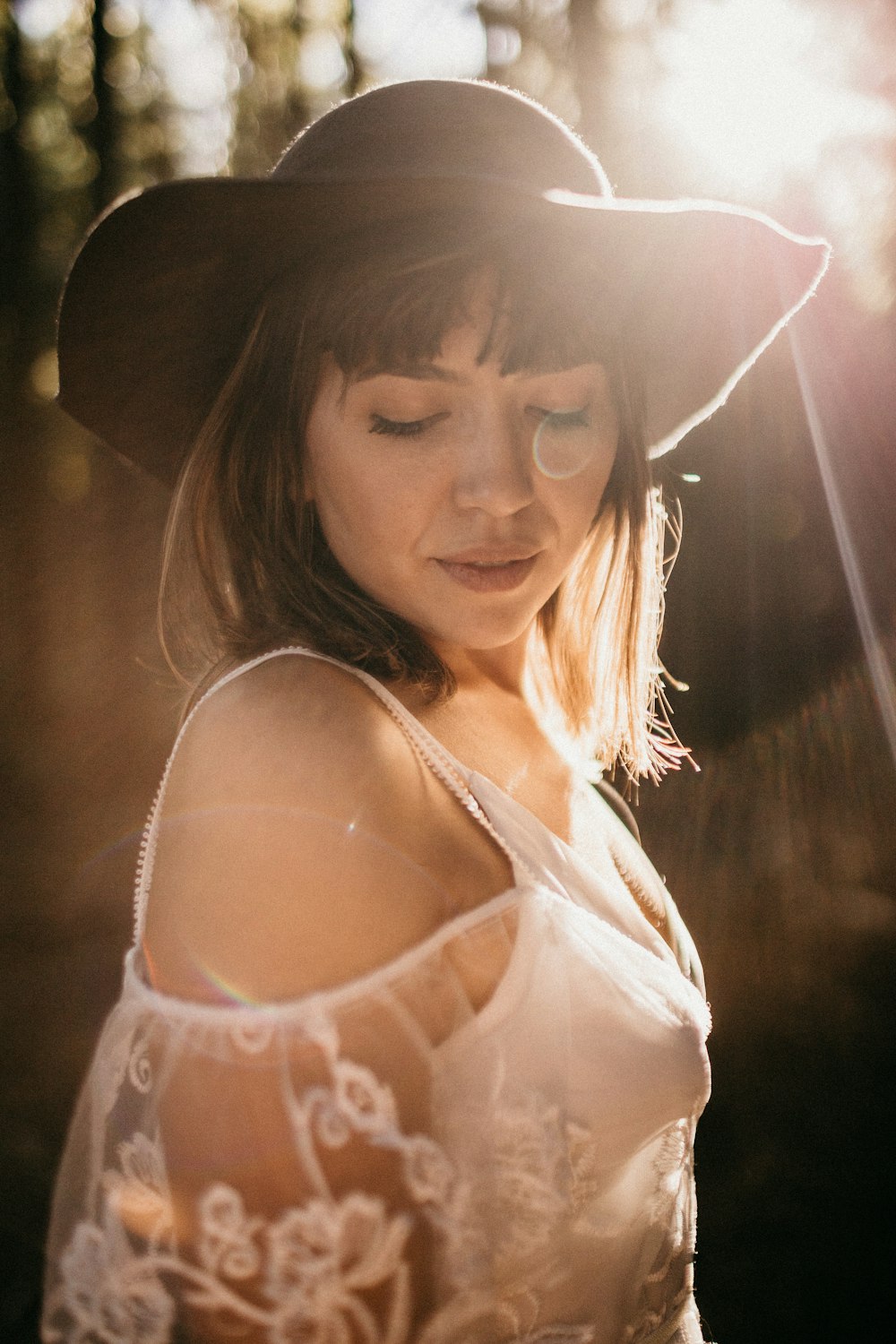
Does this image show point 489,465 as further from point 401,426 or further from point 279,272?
point 279,272

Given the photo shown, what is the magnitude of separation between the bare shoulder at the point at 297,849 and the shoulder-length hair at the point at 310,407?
0.20 metres

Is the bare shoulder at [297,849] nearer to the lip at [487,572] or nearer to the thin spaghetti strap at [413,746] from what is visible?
the thin spaghetti strap at [413,746]

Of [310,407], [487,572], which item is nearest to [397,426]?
[310,407]

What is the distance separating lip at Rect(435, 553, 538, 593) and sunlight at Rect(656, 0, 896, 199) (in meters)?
2.78

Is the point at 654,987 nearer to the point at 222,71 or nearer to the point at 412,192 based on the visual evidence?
the point at 412,192

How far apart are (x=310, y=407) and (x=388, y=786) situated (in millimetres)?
578

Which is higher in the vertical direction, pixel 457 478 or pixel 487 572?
pixel 457 478

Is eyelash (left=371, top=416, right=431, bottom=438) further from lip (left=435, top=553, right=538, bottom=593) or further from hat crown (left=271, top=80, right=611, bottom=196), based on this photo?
hat crown (left=271, top=80, right=611, bottom=196)

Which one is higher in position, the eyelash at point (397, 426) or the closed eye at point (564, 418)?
the closed eye at point (564, 418)

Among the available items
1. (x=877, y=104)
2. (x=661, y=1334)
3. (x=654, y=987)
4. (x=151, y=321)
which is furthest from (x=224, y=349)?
(x=877, y=104)

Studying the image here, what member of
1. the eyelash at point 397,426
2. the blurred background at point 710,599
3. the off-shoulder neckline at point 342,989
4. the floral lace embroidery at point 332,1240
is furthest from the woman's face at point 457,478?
the blurred background at point 710,599

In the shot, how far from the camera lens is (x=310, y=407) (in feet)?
4.04

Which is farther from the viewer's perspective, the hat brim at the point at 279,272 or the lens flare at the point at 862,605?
the lens flare at the point at 862,605

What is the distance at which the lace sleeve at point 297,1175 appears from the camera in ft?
2.70
